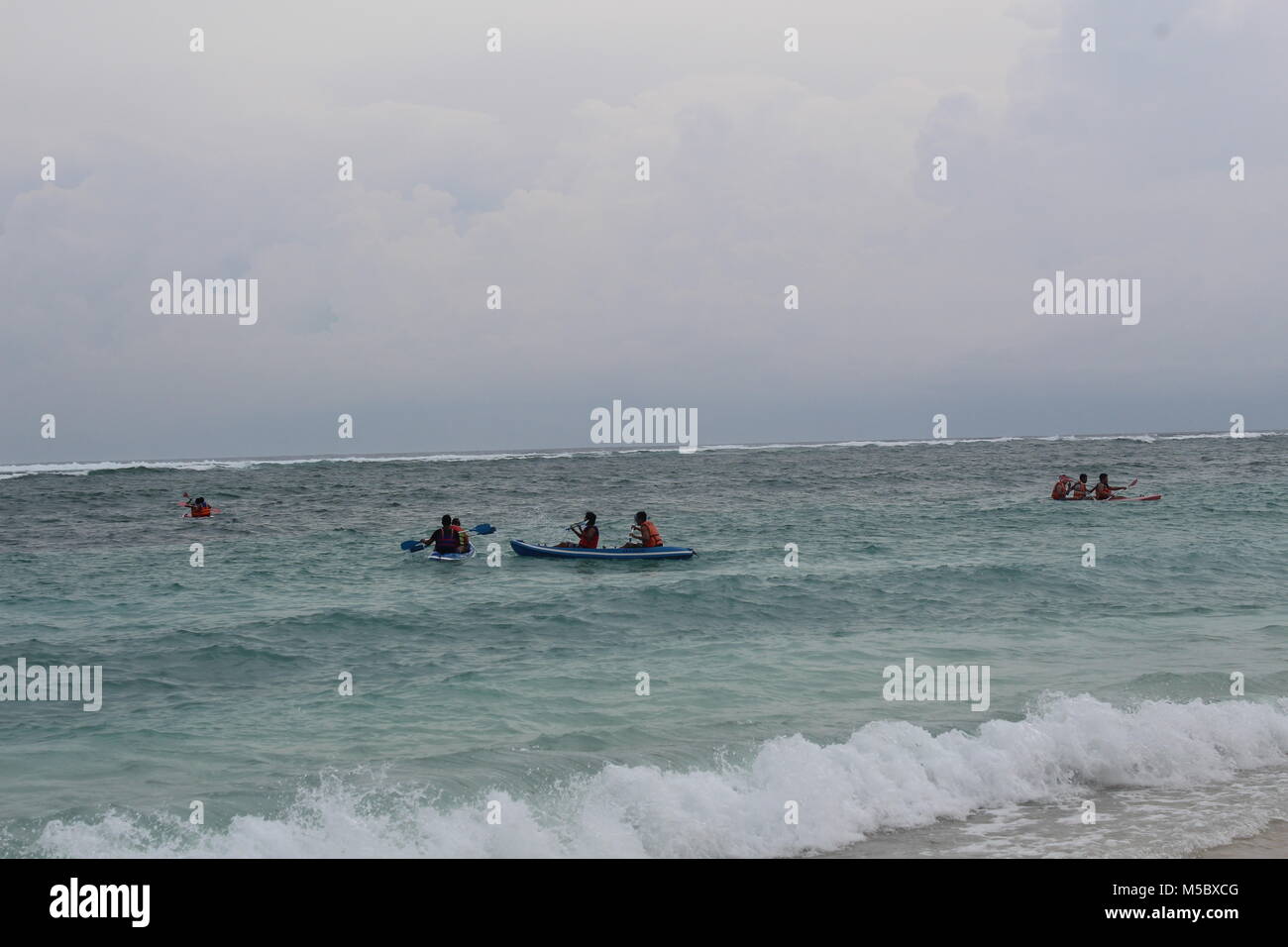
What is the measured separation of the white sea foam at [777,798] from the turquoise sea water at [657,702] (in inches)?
1.1

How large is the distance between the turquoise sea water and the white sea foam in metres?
0.03

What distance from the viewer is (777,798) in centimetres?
891

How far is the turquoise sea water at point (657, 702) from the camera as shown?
8547 mm

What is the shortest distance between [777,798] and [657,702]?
10.9 ft

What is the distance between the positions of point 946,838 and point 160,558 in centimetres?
2413

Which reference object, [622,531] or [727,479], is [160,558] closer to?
[622,531]

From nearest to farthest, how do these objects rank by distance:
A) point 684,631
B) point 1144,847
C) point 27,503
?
1. point 1144,847
2. point 684,631
3. point 27,503

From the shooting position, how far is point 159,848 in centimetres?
797

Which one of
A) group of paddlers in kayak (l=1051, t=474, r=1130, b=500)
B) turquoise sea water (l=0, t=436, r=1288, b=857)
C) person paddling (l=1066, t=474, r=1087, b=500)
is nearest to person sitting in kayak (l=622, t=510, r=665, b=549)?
turquoise sea water (l=0, t=436, r=1288, b=857)

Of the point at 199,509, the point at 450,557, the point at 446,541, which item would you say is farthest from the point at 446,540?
the point at 199,509

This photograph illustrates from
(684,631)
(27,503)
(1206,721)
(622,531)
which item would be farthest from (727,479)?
(1206,721)

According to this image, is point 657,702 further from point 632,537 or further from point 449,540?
point 449,540

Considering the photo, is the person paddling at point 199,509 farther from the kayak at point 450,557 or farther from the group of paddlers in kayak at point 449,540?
the kayak at point 450,557

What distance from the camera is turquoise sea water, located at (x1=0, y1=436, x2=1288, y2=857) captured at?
8547 mm
